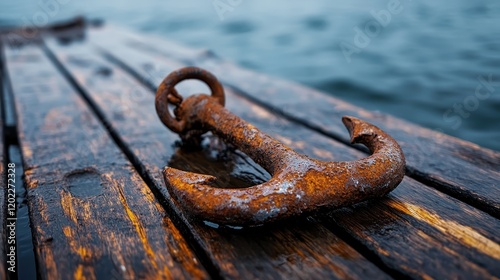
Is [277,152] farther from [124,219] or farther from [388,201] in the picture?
[124,219]

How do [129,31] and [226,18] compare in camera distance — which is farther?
[226,18]

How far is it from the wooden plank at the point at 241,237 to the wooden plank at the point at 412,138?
2.05 feet

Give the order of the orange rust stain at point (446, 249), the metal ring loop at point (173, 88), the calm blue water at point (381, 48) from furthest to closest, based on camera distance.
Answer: the calm blue water at point (381, 48) < the metal ring loop at point (173, 88) < the orange rust stain at point (446, 249)

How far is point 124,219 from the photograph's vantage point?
1370mm

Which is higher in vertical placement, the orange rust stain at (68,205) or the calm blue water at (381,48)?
the calm blue water at (381,48)

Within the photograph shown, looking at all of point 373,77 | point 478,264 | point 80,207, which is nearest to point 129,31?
point 373,77

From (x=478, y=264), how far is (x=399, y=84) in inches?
186

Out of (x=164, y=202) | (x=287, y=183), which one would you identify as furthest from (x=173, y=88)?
(x=287, y=183)

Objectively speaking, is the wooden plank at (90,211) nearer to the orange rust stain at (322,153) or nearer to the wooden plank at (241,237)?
the wooden plank at (241,237)

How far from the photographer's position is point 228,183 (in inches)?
63.5

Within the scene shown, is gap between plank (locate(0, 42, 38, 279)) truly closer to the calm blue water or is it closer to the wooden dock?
the wooden dock

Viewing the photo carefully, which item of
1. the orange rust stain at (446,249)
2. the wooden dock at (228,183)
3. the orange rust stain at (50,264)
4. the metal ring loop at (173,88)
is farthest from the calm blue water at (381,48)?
the orange rust stain at (50,264)

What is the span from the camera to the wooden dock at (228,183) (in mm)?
1133

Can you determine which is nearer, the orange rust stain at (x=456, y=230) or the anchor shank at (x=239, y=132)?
the orange rust stain at (x=456, y=230)
